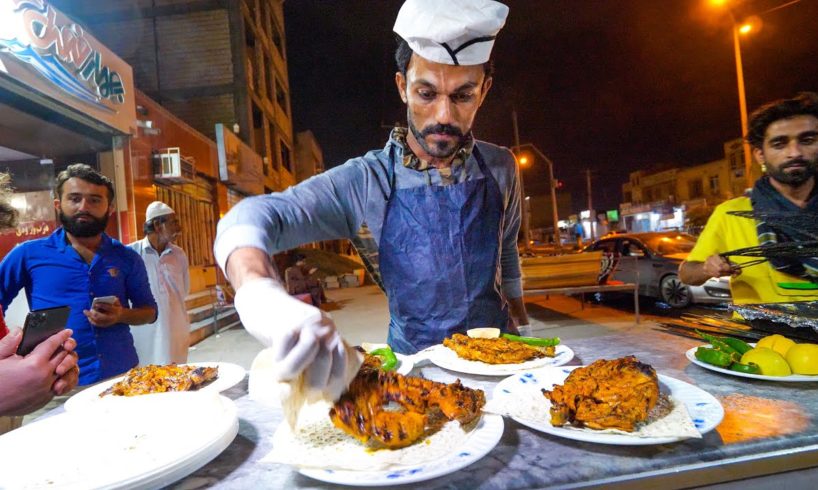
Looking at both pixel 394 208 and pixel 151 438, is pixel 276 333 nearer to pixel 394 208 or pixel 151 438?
pixel 151 438

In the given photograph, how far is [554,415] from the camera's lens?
121 centimetres

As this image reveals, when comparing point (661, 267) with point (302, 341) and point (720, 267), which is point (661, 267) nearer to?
point (720, 267)

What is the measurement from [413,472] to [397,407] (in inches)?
12.6

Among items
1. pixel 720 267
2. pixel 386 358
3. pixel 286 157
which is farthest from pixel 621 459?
pixel 286 157

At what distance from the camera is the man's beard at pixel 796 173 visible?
288 cm

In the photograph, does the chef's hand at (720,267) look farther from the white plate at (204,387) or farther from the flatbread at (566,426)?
the white plate at (204,387)

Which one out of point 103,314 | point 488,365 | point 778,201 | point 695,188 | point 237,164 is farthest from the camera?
point 695,188

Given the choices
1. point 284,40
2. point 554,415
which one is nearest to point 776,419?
point 554,415

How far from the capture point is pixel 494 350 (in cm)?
199

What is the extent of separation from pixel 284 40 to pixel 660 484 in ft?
108

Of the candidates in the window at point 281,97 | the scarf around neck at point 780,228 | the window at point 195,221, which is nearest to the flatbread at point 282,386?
the scarf around neck at point 780,228

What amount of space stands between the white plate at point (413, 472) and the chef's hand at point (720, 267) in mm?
2606

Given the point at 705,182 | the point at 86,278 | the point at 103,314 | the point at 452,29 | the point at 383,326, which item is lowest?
the point at 383,326

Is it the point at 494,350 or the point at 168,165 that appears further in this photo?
the point at 168,165
